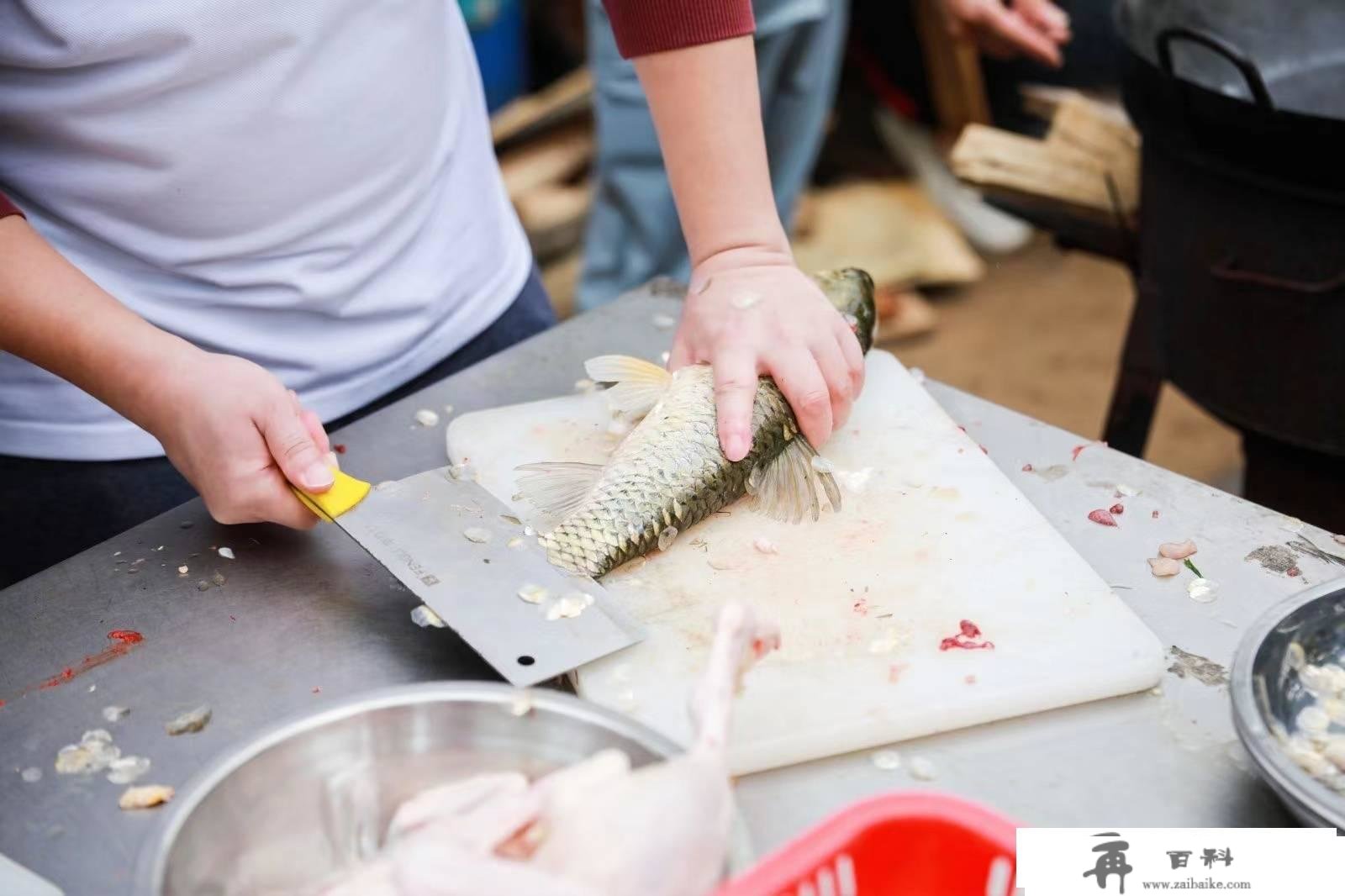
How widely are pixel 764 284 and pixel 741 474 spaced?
25cm

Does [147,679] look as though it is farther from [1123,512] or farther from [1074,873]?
[1123,512]

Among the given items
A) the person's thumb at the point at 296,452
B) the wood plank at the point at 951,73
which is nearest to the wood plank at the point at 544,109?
the wood plank at the point at 951,73

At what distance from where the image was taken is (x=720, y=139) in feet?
5.22

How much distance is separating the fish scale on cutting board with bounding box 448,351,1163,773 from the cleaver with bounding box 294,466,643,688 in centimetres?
5

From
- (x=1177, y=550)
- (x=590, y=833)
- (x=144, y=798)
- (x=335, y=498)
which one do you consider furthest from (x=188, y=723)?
(x=1177, y=550)

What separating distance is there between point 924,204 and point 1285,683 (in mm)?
3725

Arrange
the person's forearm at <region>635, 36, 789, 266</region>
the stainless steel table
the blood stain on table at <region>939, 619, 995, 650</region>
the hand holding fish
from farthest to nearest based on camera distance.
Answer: the person's forearm at <region>635, 36, 789, 266</region>
the hand holding fish
the blood stain on table at <region>939, 619, 995, 650</region>
the stainless steel table

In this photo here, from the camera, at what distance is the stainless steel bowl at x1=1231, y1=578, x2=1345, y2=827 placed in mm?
937

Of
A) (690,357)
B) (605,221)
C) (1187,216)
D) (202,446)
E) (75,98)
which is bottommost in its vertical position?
(605,221)

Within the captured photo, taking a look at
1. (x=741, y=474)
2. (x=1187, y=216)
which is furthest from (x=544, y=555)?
(x=1187, y=216)

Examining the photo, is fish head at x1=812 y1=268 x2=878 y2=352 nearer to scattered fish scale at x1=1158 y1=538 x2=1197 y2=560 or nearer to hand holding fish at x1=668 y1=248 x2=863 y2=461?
hand holding fish at x1=668 y1=248 x2=863 y2=461

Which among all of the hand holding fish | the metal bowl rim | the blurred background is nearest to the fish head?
the hand holding fish

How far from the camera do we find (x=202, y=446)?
1278 mm

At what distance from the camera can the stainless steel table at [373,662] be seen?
108 centimetres
